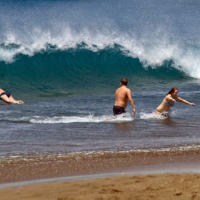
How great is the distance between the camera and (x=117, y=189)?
350 cm

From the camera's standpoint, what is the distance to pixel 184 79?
17.1 m

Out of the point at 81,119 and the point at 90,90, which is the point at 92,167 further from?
the point at 90,90

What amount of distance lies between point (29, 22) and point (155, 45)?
12163mm

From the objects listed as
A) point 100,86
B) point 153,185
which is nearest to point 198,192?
point 153,185

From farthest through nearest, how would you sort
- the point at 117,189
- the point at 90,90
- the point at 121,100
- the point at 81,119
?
the point at 90,90 → the point at 121,100 → the point at 81,119 → the point at 117,189

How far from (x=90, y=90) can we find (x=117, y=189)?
10246 mm

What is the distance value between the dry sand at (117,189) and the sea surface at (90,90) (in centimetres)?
132

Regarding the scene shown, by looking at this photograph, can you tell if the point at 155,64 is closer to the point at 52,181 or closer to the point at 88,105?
the point at 88,105

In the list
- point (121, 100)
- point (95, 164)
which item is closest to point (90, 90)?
point (121, 100)

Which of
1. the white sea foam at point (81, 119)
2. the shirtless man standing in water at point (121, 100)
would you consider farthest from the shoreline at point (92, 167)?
the shirtless man standing in water at point (121, 100)

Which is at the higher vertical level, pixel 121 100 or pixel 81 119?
pixel 121 100

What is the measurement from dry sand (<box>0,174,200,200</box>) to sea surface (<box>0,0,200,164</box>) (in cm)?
132

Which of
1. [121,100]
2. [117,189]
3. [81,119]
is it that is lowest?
[117,189]

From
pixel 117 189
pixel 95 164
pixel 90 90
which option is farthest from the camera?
pixel 90 90
